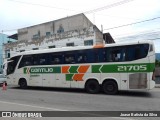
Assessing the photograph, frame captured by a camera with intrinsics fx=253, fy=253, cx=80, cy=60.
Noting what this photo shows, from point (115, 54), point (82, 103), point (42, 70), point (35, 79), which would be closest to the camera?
point (82, 103)

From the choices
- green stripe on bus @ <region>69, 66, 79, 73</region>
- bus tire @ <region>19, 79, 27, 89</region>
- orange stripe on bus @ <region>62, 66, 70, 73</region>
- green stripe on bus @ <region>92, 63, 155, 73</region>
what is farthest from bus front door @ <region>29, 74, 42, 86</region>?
green stripe on bus @ <region>92, 63, 155, 73</region>

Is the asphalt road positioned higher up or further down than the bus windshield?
further down

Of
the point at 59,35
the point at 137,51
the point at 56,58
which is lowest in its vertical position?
the point at 56,58

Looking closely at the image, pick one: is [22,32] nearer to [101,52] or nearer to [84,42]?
[84,42]

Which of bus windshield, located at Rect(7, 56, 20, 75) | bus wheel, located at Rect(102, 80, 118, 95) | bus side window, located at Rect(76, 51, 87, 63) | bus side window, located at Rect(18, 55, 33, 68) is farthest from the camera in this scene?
bus windshield, located at Rect(7, 56, 20, 75)

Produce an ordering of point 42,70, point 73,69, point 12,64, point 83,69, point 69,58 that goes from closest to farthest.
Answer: point 83,69 < point 73,69 < point 69,58 < point 42,70 < point 12,64

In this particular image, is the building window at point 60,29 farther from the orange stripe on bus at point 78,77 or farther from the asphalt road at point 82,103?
the asphalt road at point 82,103

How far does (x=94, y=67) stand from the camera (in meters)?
16.2

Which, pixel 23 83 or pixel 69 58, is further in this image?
pixel 23 83

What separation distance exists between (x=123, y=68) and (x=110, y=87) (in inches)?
59.1

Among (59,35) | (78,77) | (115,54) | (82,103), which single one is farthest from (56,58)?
(59,35)

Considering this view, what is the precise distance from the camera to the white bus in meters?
14.7

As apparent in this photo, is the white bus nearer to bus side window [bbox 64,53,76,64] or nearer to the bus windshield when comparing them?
bus side window [bbox 64,53,76,64]

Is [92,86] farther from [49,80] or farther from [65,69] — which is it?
[49,80]
